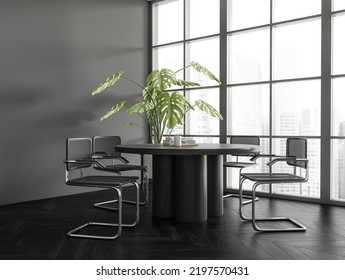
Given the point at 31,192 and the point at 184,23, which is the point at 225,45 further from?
the point at 31,192

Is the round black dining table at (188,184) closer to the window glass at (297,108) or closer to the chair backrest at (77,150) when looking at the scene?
the chair backrest at (77,150)

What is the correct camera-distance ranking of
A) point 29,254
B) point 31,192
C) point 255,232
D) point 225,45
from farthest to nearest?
point 225,45 → point 31,192 → point 255,232 → point 29,254

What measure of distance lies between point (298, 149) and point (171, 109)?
2.00m

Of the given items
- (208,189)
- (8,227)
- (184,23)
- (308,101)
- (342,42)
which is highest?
(184,23)

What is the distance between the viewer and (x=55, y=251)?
9.89 feet

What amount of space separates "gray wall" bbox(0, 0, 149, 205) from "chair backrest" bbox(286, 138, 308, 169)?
3.11 meters

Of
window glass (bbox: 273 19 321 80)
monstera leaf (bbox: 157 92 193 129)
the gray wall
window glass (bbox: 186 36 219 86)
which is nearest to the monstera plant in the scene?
monstera leaf (bbox: 157 92 193 129)

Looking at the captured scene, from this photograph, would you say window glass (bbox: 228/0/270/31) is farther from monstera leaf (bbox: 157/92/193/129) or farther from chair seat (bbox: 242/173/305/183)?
chair seat (bbox: 242/173/305/183)

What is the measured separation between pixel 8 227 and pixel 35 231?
0.37 m

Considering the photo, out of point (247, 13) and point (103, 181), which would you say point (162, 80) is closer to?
point (247, 13)

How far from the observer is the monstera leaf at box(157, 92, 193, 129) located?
533 centimetres

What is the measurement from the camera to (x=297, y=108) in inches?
210

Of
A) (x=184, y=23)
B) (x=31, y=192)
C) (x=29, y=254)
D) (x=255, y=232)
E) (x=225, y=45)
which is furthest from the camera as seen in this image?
(x=184, y=23)

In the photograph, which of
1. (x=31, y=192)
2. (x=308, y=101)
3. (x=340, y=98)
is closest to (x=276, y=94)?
(x=308, y=101)
